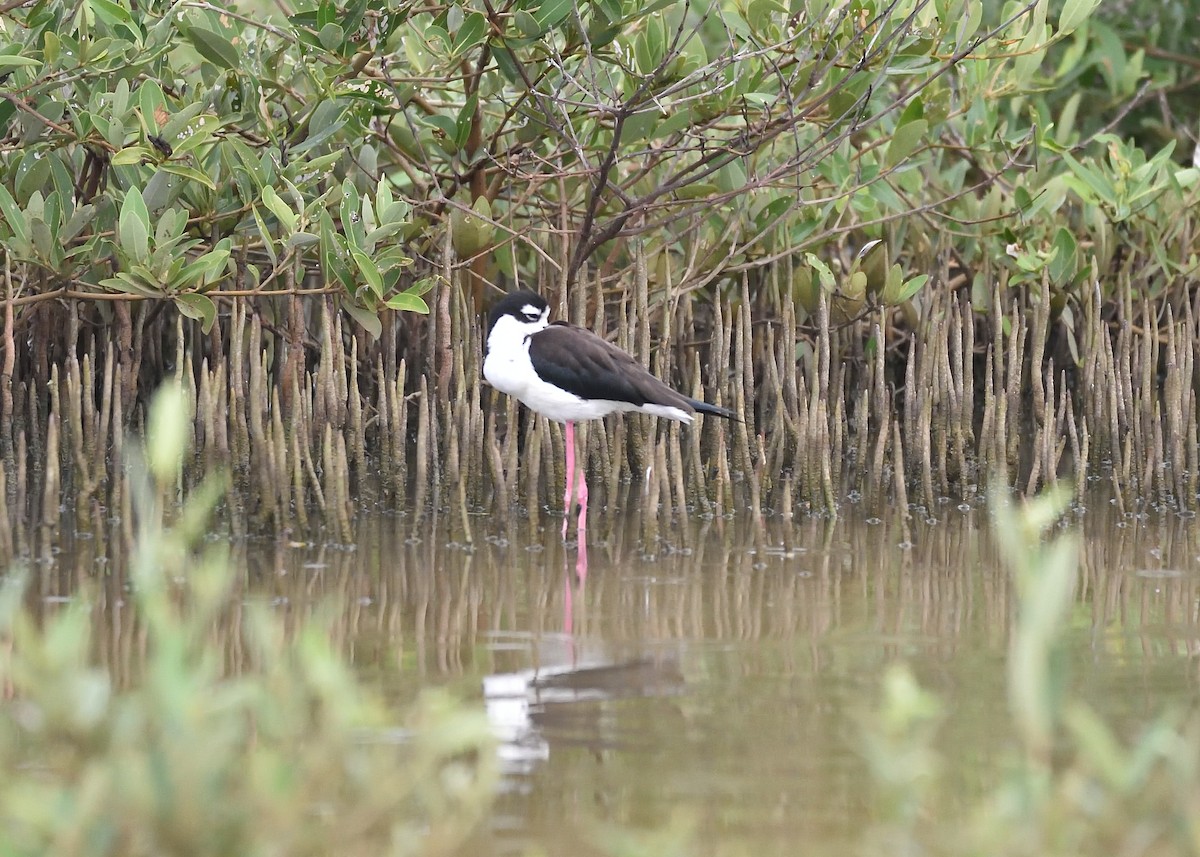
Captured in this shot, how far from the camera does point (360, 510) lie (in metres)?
6.12

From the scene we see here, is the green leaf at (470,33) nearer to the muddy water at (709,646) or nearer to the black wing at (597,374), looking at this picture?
the black wing at (597,374)

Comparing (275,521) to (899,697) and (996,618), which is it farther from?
(899,697)

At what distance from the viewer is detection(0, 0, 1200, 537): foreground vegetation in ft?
19.1

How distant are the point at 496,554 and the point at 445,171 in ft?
6.61

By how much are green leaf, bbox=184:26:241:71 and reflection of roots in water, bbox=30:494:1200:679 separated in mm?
1675

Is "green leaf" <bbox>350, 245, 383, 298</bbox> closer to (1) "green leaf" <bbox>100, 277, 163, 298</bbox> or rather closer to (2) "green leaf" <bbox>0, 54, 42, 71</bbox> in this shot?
(1) "green leaf" <bbox>100, 277, 163, 298</bbox>

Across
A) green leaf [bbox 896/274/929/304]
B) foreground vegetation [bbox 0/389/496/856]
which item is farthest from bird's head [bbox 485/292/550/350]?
foreground vegetation [bbox 0/389/496/856]

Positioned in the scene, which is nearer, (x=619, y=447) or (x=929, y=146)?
(x=619, y=447)

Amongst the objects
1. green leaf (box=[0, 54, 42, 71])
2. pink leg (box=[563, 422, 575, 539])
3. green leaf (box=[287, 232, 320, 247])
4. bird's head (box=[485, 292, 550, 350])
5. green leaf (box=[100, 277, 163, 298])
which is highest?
green leaf (box=[0, 54, 42, 71])

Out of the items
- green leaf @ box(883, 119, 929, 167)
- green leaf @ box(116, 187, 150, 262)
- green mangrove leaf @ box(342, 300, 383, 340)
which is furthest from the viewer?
green leaf @ box(883, 119, 929, 167)

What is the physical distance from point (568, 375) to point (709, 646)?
164 cm

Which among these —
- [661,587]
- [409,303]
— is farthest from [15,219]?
[661,587]

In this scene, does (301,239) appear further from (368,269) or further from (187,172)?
(187,172)

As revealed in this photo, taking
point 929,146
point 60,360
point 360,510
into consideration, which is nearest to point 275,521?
point 360,510
